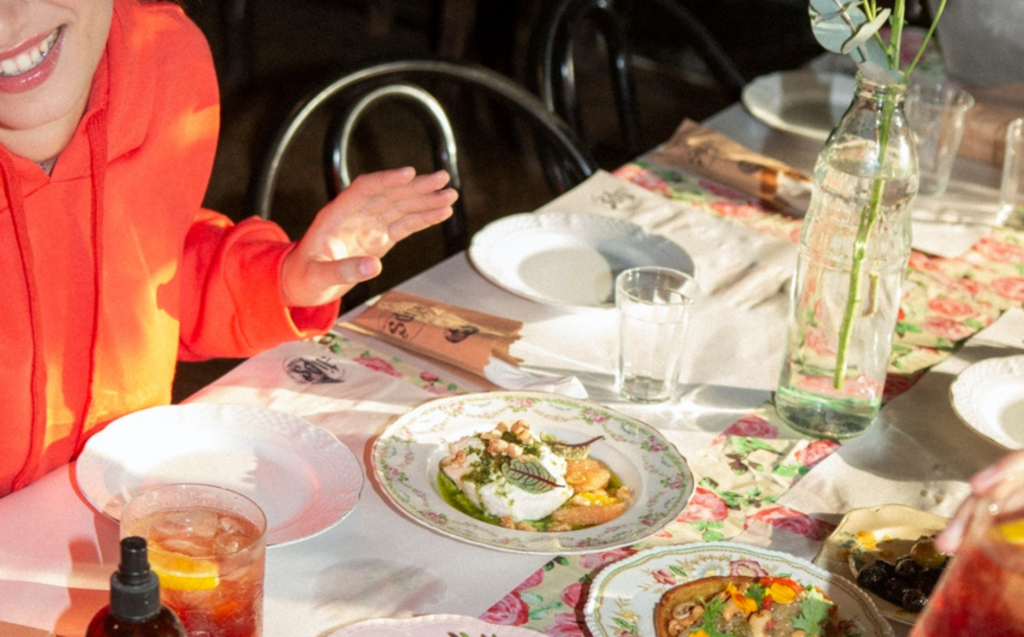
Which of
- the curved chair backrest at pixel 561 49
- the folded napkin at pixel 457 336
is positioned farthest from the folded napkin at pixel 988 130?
the folded napkin at pixel 457 336

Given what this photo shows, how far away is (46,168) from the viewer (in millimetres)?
1175

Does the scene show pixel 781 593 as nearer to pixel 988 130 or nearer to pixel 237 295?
pixel 237 295

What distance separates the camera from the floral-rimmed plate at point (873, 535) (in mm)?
980

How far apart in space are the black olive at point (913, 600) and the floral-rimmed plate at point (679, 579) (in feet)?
0.13

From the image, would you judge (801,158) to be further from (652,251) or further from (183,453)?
(183,453)

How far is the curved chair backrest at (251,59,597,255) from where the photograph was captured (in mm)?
1621

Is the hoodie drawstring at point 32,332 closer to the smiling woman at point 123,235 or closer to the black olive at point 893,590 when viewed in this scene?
the smiling woman at point 123,235

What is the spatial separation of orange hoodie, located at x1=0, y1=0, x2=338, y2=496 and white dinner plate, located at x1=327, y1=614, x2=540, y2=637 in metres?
0.49

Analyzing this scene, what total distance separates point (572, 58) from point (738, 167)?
52 centimetres

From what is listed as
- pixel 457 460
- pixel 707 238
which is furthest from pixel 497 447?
pixel 707 238

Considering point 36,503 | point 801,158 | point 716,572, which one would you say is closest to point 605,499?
point 716,572

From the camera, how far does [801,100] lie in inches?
84.4

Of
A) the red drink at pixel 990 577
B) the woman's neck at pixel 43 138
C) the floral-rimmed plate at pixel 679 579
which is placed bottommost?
the floral-rimmed plate at pixel 679 579

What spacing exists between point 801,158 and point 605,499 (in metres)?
1.07
